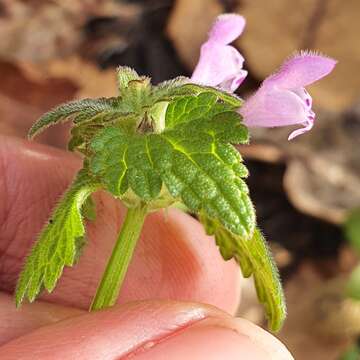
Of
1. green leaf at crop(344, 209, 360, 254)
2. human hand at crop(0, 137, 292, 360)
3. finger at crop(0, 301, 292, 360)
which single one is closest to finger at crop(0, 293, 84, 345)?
human hand at crop(0, 137, 292, 360)

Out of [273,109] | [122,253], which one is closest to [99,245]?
[122,253]

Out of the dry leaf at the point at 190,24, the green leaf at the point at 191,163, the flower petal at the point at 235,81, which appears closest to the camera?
the green leaf at the point at 191,163

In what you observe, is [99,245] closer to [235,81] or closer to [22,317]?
[22,317]

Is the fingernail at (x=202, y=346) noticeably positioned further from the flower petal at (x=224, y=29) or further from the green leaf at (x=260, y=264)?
the flower petal at (x=224, y=29)

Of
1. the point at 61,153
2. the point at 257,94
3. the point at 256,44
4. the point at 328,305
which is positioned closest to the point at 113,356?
the point at 257,94

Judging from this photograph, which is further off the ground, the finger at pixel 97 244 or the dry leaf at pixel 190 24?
the finger at pixel 97 244

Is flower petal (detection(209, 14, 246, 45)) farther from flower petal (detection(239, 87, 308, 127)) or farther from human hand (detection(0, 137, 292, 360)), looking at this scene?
human hand (detection(0, 137, 292, 360))

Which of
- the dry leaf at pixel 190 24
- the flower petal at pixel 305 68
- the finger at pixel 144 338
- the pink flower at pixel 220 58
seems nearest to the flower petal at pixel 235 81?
the pink flower at pixel 220 58
